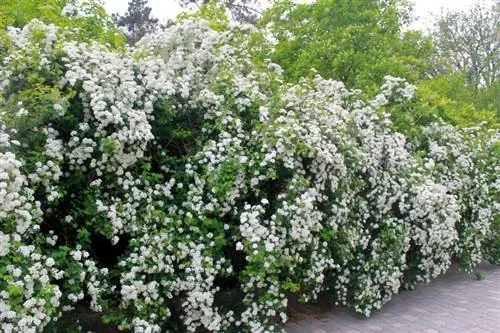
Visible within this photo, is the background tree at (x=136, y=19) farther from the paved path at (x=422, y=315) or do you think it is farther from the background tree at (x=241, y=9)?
the paved path at (x=422, y=315)

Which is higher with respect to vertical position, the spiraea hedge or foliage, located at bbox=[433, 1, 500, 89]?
foliage, located at bbox=[433, 1, 500, 89]

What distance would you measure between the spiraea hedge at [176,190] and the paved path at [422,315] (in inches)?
13.0

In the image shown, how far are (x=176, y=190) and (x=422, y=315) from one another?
11.8 feet

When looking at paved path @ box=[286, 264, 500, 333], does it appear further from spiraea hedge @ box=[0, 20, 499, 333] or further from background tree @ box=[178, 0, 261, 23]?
background tree @ box=[178, 0, 261, 23]

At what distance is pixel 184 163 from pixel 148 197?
601 millimetres

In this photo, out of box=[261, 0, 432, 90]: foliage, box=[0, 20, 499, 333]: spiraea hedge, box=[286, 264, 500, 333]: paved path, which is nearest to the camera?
box=[0, 20, 499, 333]: spiraea hedge

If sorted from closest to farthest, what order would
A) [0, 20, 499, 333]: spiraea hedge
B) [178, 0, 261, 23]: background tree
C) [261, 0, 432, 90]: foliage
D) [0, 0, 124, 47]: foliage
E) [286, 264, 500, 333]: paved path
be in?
[0, 20, 499, 333]: spiraea hedge
[286, 264, 500, 333]: paved path
[0, 0, 124, 47]: foliage
[261, 0, 432, 90]: foliage
[178, 0, 261, 23]: background tree

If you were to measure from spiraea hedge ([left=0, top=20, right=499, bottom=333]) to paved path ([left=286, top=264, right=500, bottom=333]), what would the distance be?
33cm

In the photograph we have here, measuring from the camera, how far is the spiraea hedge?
13.9 feet

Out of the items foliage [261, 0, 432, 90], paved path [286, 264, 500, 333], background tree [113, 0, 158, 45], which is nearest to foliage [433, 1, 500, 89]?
foliage [261, 0, 432, 90]

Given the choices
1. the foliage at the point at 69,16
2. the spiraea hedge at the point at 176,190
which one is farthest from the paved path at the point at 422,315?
the foliage at the point at 69,16

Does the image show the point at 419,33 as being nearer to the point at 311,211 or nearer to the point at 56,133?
the point at 311,211

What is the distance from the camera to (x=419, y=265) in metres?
7.44

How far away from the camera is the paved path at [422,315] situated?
626 centimetres
